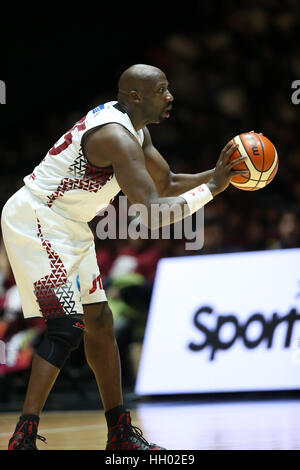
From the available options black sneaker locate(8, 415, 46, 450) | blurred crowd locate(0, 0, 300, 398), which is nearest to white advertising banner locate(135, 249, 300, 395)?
blurred crowd locate(0, 0, 300, 398)

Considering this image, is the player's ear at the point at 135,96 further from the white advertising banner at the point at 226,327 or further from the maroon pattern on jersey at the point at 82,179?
the white advertising banner at the point at 226,327

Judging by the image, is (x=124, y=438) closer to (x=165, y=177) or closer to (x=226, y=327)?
(x=165, y=177)

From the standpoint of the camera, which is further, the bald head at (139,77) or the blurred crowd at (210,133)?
the blurred crowd at (210,133)

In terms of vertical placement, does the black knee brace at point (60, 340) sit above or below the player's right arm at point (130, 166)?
below

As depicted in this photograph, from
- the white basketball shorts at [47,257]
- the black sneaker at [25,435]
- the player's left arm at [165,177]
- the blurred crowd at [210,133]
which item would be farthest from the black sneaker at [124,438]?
the blurred crowd at [210,133]

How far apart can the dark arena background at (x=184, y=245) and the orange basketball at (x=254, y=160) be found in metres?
1.22

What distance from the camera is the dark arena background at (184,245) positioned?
5.83 metres

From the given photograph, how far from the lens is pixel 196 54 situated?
34.9 feet

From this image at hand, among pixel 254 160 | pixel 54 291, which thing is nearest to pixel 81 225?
pixel 54 291

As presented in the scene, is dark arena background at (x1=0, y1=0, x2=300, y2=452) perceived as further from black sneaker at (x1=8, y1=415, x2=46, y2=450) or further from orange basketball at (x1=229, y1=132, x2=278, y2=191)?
orange basketball at (x1=229, y1=132, x2=278, y2=191)

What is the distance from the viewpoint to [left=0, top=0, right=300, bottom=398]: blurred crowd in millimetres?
7277

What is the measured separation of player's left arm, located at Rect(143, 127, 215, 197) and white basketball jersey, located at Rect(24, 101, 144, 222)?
0.44m

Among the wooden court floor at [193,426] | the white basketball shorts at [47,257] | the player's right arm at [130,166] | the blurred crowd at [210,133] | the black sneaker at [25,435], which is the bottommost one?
the black sneaker at [25,435]

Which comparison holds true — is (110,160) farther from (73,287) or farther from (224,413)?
(224,413)
